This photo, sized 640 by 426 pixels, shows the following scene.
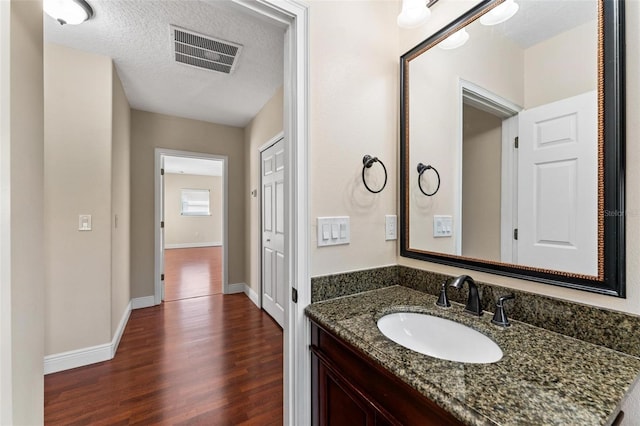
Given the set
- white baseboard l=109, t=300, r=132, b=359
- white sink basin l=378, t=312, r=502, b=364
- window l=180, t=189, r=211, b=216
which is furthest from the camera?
window l=180, t=189, r=211, b=216

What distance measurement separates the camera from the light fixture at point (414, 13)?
1191 mm

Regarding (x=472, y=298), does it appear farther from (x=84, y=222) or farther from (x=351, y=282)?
(x=84, y=222)

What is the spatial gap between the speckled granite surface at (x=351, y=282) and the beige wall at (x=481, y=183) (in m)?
0.39

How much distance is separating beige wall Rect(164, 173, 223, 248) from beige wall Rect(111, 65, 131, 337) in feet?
20.1

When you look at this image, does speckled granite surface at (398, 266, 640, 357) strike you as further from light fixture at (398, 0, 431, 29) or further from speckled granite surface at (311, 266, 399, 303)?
light fixture at (398, 0, 431, 29)

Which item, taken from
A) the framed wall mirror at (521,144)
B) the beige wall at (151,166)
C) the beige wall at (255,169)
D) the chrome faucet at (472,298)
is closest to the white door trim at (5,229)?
the chrome faucet at (472,298)

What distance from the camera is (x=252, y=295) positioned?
3699 millimetres

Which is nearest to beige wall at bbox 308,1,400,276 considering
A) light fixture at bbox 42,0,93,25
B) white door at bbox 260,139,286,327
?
white door at bbox 260,139,286,327

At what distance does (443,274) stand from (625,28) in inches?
37.8

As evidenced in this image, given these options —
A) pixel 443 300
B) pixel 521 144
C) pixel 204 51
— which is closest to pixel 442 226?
pixel 443 300

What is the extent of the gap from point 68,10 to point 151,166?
2.00 m

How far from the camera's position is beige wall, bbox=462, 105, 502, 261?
42.3 inches

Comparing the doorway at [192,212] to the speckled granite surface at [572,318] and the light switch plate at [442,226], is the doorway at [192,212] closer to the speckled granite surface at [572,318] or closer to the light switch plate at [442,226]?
the light switch plate at [442,226]

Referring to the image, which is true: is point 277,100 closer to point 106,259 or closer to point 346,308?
point 106,259
